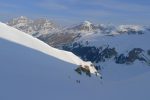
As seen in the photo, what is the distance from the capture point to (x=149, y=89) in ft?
144

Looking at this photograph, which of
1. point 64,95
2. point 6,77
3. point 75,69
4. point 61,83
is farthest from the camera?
point 75,69

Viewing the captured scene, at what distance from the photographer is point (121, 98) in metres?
40.7

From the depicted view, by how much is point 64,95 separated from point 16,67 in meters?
5.60

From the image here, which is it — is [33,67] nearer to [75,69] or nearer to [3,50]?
[3,50]

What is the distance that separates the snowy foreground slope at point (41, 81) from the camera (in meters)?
35.5

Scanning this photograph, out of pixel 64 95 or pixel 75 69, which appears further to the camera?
pixel 75 69

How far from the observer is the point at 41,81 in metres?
40.6

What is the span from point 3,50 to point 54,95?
9553 millimetres

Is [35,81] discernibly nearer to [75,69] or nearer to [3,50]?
[3,50]

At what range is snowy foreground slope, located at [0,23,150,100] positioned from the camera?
35.5m

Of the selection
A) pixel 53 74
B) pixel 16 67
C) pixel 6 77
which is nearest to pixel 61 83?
pixel 53 74

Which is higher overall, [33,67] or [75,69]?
[33,67]

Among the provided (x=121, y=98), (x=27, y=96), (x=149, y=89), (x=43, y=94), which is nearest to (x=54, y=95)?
(x=43, y=94)

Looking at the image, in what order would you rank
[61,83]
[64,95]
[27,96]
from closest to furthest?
[27,96] < [64,95] < [61,83]
